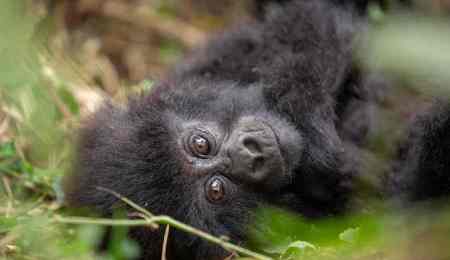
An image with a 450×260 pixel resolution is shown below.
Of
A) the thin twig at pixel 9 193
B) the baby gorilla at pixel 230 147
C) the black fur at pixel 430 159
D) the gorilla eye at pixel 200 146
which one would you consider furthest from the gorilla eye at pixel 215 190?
the thin twig at pixel 9 193

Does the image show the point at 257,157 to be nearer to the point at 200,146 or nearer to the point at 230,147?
the point at 230,147

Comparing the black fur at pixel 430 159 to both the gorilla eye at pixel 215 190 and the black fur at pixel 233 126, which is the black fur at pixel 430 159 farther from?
the gorilla eye at pixel 215 190

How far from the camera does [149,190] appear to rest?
8.39ft

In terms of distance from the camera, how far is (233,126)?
8.97 feet

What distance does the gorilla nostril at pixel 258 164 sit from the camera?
2580 mm

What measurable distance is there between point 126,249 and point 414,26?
4.64 feet

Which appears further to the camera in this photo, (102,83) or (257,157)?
(102,83)

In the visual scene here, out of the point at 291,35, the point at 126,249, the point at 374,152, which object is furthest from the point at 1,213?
the point at 374,152

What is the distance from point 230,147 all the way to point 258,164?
15 centimetres

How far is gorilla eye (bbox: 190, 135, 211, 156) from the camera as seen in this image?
2.68 m

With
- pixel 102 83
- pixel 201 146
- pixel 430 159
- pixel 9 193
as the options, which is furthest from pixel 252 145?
pixel 102 83

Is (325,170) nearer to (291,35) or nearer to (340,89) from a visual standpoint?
(340,89)

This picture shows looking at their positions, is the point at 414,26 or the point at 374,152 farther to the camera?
the point at 374,152

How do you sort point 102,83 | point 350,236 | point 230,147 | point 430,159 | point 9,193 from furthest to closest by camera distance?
point 102,83, point 9,193, point 230,147, point 430,159, point 350,236
